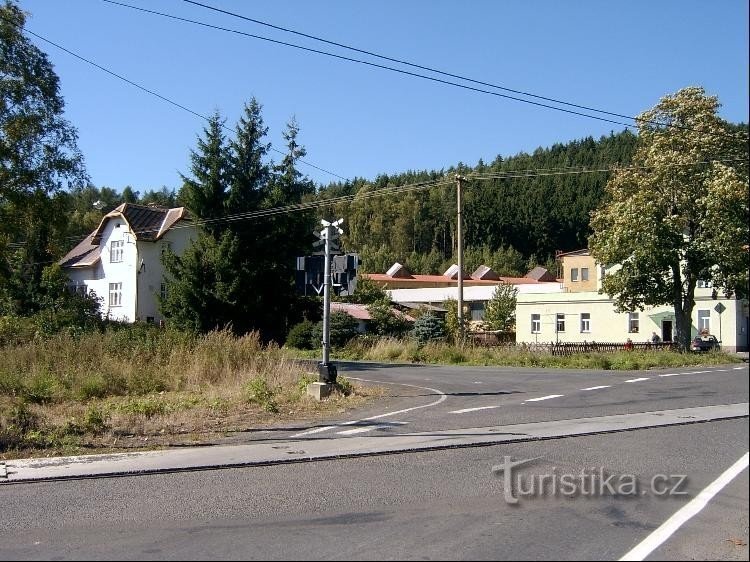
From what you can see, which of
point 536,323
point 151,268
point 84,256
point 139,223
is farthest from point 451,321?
point 84,256

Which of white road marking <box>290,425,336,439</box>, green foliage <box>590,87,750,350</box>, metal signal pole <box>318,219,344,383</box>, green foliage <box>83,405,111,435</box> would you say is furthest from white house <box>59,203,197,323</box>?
white road marking <box>290,425,336,439</box>

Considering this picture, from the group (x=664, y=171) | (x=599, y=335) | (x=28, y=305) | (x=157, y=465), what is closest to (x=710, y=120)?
(x=664, y=171)

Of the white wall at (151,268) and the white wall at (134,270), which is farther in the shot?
the white wall at (151,268)

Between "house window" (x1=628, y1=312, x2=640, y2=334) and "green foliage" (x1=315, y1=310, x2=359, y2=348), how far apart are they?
21729mm

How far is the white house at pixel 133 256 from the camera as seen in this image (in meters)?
61.0

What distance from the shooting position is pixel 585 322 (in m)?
61.1

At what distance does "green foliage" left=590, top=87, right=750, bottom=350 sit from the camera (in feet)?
138

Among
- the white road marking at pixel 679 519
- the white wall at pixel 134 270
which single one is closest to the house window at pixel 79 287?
the white wall at pixel 134 270

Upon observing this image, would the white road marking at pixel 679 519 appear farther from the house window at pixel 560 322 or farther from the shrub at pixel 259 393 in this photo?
the house window at pixel 560 322

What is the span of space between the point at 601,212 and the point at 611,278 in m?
4.28

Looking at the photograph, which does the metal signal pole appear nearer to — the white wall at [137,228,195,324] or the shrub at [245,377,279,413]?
the shrub at [245,377,279,413]

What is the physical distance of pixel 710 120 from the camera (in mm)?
43000

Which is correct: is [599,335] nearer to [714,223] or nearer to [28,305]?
[714,223]

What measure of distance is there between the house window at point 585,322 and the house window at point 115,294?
35.3 m
